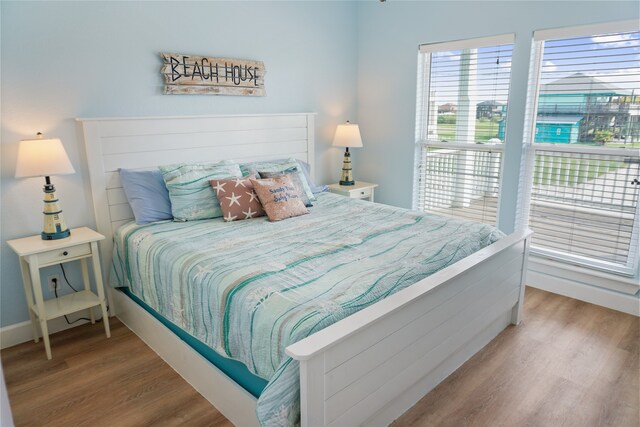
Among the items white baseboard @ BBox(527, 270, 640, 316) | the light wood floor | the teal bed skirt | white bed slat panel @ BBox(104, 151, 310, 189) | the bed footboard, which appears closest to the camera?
the bed footboard

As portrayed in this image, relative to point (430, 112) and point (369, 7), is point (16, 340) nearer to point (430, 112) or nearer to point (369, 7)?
point (430, 112)

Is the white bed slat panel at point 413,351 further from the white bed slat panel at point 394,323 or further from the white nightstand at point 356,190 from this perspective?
the white nightstand at point 356,190

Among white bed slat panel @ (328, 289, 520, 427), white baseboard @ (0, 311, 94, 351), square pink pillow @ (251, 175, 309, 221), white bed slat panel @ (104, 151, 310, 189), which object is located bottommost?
white baseboard @ (0, 311, 94, 351)

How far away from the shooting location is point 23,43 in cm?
253

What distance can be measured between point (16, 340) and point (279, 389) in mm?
2157

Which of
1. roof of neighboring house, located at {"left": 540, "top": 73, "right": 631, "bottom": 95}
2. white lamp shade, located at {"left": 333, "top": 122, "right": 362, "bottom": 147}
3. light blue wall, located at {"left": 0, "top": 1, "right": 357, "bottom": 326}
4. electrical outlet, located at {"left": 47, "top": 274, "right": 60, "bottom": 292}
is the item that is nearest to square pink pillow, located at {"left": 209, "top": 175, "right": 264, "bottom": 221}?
light blue wall, located at {"left": 0, "top": 1, "right": 357, "bottom": 326}

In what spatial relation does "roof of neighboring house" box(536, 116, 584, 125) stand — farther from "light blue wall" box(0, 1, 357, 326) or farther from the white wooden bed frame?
"light blue wall" box(0, 1, 357, 326)

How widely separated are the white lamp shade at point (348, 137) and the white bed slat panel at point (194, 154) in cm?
39

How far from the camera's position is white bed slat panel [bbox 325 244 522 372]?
156 cm

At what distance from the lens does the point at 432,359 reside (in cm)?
213

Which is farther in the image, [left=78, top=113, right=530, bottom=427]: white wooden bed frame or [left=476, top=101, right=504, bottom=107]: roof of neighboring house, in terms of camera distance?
[left=476, top=101, right=504, bottom=107]: roof of neighboring house

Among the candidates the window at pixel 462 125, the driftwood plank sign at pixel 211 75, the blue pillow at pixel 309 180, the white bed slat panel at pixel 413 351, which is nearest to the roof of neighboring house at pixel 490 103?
the window at pixel 462 125

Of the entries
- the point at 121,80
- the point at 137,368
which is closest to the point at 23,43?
the point at 121,80

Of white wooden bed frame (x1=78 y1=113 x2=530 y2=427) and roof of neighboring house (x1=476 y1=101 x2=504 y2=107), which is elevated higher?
roof of neighboring house (x1=476 y1=101 x2=504 y2=107)
